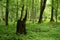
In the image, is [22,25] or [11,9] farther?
[11,9]

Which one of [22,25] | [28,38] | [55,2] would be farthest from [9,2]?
[55,2]

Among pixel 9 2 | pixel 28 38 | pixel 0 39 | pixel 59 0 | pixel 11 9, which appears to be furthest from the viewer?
pixel 59 0

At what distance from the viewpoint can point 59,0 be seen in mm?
25391

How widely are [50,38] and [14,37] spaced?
370cm

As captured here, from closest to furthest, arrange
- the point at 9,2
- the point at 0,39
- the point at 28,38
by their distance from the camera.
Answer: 1. the point at 0,39
2. the point at 28,38
3. the point at 9,2

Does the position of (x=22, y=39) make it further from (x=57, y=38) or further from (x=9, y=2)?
(x=9, y=2)

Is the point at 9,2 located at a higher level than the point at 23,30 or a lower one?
higher

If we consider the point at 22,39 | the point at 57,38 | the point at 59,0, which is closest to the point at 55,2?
the point at 59,0

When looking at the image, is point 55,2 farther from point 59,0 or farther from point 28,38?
point 28,38

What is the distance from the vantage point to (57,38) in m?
14.8

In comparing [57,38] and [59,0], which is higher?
[59,0]

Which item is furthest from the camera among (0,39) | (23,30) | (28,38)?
(23,30)

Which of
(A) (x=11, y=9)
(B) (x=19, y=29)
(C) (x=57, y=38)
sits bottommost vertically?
(C) (x=57, y=38)

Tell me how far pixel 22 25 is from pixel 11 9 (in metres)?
2.87
